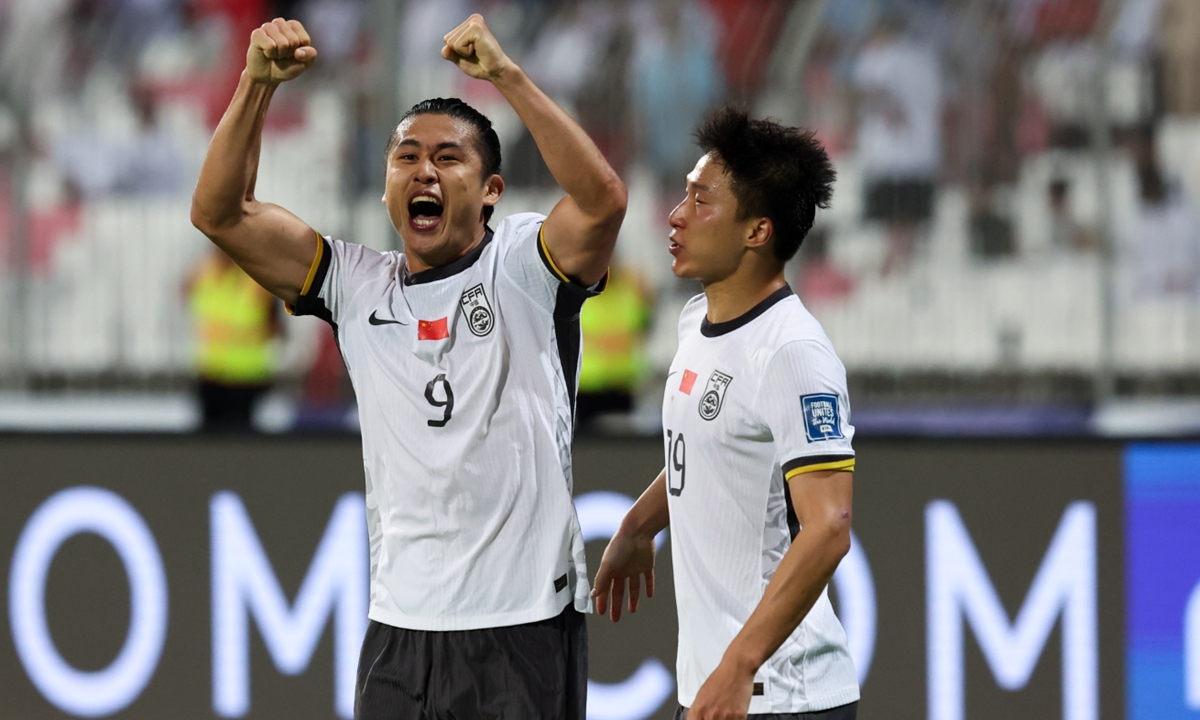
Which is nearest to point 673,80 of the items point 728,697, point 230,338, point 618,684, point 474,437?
point 230,338

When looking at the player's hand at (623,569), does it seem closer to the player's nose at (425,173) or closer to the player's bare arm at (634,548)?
the player's bare arm at (634,548)

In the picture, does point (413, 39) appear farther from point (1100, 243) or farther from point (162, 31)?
point (1100, 243)

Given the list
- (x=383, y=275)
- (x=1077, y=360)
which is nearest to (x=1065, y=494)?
(x=1077, y=360)

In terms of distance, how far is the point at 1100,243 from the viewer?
540 centimetres

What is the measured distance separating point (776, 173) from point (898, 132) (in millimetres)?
2526

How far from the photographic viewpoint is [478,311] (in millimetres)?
3291

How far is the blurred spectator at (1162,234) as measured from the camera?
5316mm

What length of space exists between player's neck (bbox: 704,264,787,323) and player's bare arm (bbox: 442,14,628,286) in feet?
0.91

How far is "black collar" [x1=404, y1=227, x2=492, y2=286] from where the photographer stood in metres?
3.36

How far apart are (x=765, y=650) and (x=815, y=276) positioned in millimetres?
2951

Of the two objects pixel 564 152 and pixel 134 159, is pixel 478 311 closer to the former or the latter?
pixel 564 152

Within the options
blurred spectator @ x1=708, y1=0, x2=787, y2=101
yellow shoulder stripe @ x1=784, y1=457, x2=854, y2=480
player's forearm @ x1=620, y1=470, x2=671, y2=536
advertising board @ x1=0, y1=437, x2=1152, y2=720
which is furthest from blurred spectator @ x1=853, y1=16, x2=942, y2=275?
yellow shoulder stripe @ x1=784, y1=457, x2=854, y2=480

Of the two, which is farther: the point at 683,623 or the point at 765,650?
the point at 683,623

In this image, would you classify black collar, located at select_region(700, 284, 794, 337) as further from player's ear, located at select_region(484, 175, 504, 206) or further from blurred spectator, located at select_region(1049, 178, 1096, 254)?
blurred spectator, located at select_region(1049, 178, 1096, 254)
